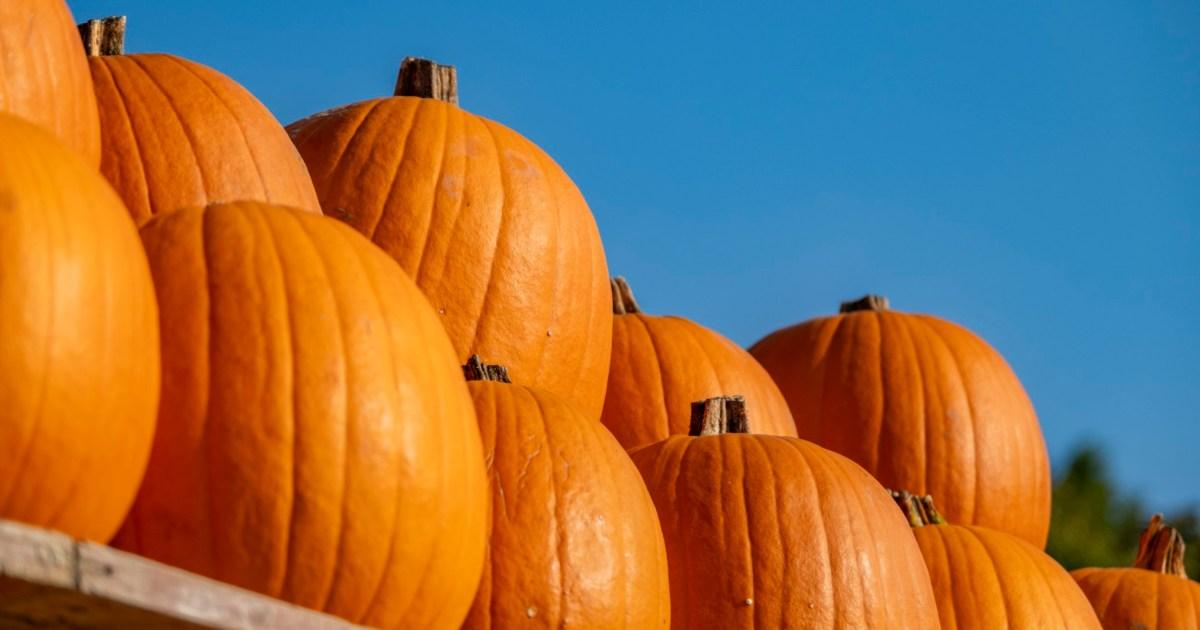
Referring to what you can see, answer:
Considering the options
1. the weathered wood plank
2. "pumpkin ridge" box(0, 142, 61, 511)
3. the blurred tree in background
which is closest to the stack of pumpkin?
"pumpkin ridge" box(0, 142, 61, 511)

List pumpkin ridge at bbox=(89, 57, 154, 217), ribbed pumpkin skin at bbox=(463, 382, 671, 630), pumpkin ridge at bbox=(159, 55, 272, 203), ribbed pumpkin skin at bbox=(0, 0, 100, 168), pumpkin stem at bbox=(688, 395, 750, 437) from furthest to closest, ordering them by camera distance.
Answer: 1. pumpkin stem at bbox=(688, 395, 750, 437)
2. pumpkin ridge at bbox=(159, 55, 272, 203)
3. pumpkin ridge at bbox=(89, 57, 154, 217)
4. ribbed pumpkin skin at bbox=(463, 382, 671, 630)
5. ribbed pumpkin skin at bbox=(0, 0, 100, 168)

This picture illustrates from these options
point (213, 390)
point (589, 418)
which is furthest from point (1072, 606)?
point (213, 390)

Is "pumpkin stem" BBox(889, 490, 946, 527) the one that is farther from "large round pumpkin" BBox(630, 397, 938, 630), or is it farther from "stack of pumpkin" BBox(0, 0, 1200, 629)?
"large round pumpkin" BBox(630, 397, 938, 630)

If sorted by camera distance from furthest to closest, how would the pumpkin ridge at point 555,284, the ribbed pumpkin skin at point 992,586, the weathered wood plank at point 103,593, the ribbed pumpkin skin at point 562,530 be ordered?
the ribbed pumpkin skin at point 992,586 < the pumpkin ridge at point 555,284 < the ribbed pumpkin skin at point 562,530 < the weathered wood plank at point 103,593

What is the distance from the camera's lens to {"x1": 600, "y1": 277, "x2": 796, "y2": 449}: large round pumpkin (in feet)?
14.0

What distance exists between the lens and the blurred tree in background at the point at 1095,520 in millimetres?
18250

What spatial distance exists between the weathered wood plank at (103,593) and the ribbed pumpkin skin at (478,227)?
159 centimetres

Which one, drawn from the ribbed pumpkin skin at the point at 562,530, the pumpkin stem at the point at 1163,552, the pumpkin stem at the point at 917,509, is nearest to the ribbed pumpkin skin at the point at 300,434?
the ribbed pumpkin skin at the point at 562,530

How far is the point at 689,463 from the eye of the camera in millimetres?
3445

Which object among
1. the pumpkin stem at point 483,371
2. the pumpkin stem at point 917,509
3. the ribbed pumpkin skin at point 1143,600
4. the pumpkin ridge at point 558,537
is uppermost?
the pumpkin stem at point 483,371

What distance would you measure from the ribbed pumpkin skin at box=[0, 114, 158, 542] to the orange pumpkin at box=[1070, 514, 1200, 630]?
3.72m

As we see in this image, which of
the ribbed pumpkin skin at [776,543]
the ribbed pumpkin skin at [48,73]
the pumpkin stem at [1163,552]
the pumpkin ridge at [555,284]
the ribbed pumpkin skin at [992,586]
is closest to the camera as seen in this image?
the ribbed pumpkin skin at [48,73]

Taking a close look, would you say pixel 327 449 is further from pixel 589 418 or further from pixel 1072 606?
pixel 1072 606

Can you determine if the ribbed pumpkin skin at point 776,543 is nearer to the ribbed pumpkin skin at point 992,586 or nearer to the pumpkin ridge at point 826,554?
the pumpkin ridge at point 826,554
